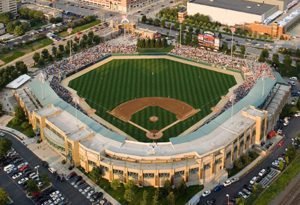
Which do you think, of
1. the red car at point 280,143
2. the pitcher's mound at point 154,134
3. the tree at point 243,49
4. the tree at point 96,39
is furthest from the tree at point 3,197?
the tree at point 243,49

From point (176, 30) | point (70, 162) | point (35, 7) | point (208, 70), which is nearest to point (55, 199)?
point (70, 162)

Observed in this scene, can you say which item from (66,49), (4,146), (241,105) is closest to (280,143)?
(241,105)

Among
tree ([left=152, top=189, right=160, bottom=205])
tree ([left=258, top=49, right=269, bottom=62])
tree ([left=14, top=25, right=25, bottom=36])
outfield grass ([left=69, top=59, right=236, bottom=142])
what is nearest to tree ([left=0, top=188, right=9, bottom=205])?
tree ([left=152, top=189, right=160, bottom=205])

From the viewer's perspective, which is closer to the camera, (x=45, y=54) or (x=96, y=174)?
(x=96, y=174)

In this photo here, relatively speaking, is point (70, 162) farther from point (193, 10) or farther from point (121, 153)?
point (193, 10)

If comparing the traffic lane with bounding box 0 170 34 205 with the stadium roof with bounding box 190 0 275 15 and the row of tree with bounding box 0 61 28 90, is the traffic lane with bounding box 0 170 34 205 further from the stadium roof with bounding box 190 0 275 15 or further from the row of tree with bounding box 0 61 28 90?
the stadium roof with bounding box 190 0 275 15

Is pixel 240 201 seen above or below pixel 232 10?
below

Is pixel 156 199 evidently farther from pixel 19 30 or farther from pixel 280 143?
pixel 19 30
